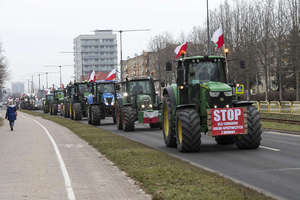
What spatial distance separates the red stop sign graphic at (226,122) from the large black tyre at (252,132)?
12.1 inches

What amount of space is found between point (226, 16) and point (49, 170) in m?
49.6

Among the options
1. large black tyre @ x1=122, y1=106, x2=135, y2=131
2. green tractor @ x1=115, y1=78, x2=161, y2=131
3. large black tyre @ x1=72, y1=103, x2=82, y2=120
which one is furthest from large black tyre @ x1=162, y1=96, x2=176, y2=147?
large black tyre @ x1=72, y1=103, x2=82, y2=120

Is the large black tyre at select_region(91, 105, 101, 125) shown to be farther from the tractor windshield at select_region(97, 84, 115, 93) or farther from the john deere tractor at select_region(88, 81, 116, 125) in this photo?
the tractor windshield at select_region(97, 84, 115, 93)

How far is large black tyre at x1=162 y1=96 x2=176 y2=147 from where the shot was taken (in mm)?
17539

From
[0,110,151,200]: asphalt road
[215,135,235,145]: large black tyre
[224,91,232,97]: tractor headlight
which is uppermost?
[224,91,232,97]: tractor headlight

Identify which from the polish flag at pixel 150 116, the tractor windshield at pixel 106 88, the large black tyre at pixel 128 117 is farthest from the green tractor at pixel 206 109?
the tractor windshield at pixel 106 88

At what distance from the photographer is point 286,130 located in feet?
78.3

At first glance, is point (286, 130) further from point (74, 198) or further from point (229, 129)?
point (74, 198)

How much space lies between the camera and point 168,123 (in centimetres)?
1822

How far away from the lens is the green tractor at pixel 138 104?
86.6ft

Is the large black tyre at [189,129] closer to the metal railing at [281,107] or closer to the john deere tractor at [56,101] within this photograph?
the metal railing at [281,107]

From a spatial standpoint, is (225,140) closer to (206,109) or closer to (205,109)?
(205,109)

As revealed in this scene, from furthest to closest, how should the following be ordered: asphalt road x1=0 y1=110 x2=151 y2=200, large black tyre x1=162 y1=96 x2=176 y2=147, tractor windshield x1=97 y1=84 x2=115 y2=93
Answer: tractor windshield x1=97 y1=84 x2=115 y2=93 → large black tyre x1=162 y1=96 x2=176 y2=147 → asphalt road x1=0 y1=110 x2=151 y2=200

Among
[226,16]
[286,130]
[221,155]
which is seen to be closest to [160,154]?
[221,155]
